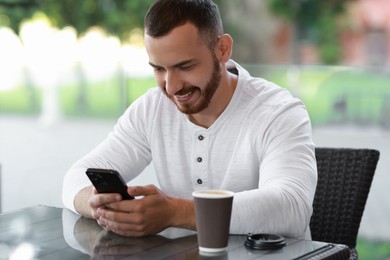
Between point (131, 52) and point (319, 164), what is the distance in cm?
255

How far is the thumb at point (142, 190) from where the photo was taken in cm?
171

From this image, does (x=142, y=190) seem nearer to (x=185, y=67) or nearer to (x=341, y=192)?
(x=185, y=67)

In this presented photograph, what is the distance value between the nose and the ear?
175 mm

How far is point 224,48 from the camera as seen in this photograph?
207 centimetres

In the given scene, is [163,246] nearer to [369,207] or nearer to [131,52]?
[369,207]

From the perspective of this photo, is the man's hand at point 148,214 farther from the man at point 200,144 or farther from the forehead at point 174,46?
the forehead at point 174,46

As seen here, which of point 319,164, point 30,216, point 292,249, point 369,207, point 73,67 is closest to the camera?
point 292,249

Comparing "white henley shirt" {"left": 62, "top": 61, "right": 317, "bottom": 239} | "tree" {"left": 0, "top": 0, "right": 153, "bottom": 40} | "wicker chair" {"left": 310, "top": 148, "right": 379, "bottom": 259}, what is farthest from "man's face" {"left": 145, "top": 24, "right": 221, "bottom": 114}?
"tree" {"left": 0, "top": 0, "right": 153, "bottom": 40}

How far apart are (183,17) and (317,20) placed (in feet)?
9.55

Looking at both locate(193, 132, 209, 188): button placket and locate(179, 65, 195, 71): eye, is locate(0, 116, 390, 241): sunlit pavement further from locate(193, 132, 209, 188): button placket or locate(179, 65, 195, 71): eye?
locate(179, 65, 195, 71): eye

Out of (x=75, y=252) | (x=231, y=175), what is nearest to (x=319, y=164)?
(x=231, y=175)

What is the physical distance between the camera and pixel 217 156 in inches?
80.4

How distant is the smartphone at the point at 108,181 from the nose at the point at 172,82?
32 cm

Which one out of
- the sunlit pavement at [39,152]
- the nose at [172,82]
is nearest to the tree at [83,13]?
the sunlit pavement at [39,152]
